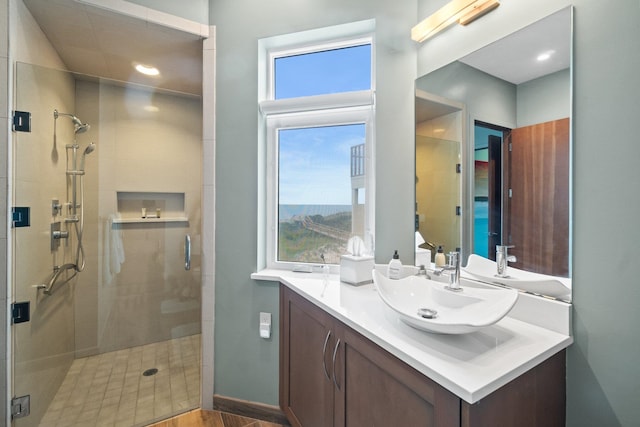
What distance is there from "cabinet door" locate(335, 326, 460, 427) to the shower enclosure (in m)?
1.33

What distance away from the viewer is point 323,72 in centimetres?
187

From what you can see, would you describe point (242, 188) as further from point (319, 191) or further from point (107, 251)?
point (107, 251)

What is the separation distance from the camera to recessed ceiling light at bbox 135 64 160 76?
212 centimetres

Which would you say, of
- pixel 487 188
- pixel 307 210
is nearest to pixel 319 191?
pixel 307 210

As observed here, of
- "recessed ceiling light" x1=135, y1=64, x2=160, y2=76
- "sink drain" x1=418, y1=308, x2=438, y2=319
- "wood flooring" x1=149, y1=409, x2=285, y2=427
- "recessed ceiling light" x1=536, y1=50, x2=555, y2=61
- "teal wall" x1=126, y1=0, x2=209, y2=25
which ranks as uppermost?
"teal wall" x1=126, y1=0, x2=209, y2=25

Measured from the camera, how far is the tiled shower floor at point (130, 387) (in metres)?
1.74

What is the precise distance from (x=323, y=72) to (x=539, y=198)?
56.8 inches

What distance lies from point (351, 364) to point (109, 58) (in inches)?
99.3

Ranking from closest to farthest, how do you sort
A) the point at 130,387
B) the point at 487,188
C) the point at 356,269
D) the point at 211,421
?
the point at 487,188 → the point at 356,269 → the point at 211,421 → the point at 130,387

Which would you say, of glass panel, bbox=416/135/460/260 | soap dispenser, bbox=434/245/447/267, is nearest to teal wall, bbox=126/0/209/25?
glass panel, bbox=416/135/460/260

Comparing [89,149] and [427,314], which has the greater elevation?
[89,149]

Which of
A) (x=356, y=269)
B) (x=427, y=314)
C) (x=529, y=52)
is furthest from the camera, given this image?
(x=356, y=269)

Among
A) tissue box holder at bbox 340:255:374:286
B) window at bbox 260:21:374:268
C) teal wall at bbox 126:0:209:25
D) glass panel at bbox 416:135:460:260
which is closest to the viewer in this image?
glass panel at bbox 416:135:460:260

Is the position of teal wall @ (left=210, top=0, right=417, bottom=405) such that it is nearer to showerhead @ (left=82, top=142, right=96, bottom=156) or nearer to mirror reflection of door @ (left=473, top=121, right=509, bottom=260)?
mirror reflection of door @ (left=473, top=121, right=509, bottom=260)
